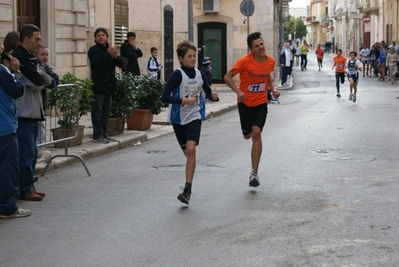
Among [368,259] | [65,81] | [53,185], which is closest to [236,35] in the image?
[65,81]

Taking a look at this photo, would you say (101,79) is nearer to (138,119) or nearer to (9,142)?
(138,119)

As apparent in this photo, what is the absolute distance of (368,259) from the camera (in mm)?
6273

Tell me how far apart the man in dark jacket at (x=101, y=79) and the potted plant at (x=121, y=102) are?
0.89 meters

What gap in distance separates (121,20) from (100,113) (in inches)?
413

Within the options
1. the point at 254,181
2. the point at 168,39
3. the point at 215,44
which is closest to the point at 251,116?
the point at 254,181

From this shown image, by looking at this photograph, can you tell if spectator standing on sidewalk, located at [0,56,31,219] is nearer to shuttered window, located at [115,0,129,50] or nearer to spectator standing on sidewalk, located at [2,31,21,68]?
spectator standing on sidewalk, located at [2,31,21,68]

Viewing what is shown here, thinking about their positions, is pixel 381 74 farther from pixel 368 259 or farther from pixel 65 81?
pixel 368 259

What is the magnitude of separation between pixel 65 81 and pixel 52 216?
187 inches

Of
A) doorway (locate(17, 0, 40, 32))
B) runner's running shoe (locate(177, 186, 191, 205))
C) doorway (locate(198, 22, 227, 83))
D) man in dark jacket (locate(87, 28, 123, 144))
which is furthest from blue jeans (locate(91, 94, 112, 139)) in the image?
doorway (locate(198, 22, 227, 83))

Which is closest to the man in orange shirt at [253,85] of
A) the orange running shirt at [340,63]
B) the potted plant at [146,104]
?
the potted plant at [146,104]

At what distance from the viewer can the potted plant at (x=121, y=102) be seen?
1478 centimetres

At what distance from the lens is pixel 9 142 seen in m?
8.16

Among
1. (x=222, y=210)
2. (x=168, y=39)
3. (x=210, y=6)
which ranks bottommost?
(x=222, y=210)

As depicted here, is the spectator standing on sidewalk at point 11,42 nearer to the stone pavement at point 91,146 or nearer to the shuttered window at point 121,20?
the stone pavement at point 91,146
